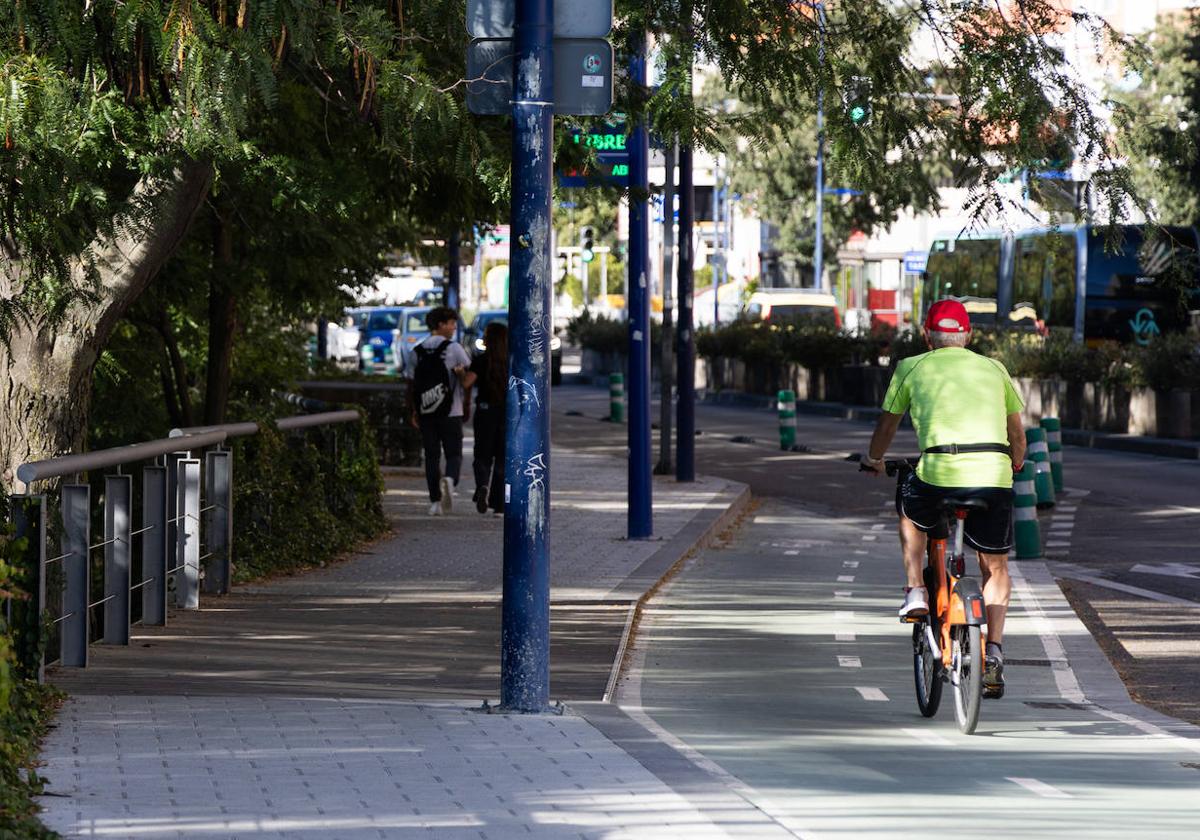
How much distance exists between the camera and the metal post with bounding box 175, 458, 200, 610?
1129cm

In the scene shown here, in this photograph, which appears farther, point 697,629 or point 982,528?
point 697,629

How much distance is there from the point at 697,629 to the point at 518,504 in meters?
3.43

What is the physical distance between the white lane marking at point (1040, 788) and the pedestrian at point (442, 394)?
1111 cm

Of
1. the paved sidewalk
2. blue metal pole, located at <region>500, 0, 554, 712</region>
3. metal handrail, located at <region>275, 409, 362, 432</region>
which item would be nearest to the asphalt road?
the paved sidewalk

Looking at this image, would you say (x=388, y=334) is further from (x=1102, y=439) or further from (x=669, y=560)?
(x=669, y=560)

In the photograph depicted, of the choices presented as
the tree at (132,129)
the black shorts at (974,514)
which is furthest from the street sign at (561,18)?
the black shorts at (974,514)

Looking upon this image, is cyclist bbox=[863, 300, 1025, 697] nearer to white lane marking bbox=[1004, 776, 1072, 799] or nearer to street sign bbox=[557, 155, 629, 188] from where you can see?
white lane marking bbox=[1004, 776, 1072, 799]

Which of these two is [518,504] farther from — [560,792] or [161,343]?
[161,343]

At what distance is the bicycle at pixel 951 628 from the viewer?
26.8 feet

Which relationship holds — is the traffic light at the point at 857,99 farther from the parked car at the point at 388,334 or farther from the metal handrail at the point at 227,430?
the parked car at the point at 388,334

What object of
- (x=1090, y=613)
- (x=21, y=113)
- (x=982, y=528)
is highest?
(x=21, y=113)

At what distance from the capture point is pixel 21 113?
8.12 metres

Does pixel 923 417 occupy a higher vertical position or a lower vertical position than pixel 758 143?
lower

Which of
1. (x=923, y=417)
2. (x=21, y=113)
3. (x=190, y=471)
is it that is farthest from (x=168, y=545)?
(x=923, y=417)
